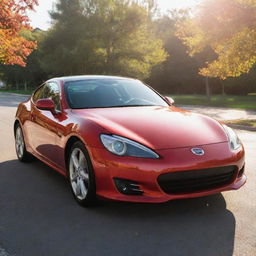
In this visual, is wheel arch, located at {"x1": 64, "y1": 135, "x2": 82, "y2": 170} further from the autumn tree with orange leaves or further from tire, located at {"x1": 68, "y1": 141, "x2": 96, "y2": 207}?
the autumn tree with orange leaves

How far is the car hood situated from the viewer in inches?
165

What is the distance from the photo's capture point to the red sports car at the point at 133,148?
3969 mm

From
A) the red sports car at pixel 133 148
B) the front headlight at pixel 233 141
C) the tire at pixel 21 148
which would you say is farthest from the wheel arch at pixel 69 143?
the tire at pixel 21 148

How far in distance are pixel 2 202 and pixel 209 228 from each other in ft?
7.76

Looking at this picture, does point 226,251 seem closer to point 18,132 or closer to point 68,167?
point 68,167

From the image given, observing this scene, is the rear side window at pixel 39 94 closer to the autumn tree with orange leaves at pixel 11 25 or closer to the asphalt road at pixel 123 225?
the asphalt road at pixel 123 225

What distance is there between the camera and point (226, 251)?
3275mm

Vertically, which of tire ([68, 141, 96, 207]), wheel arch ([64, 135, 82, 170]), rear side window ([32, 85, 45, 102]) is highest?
rear side window ([32, 85, 45, 102])

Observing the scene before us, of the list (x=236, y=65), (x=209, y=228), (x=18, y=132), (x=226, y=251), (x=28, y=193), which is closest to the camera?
(x=226, y=251)

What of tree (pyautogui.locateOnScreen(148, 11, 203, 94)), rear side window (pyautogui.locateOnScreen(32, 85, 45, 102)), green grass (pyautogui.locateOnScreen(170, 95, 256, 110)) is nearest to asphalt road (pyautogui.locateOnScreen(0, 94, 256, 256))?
rear side window (pyautogui.locateOnScreen(32, 85, 45, 102))

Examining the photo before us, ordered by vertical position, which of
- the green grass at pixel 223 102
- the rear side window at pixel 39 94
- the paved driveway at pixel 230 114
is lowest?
the green grass at pixel 223 102

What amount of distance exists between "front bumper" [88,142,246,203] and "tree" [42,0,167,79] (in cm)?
3361

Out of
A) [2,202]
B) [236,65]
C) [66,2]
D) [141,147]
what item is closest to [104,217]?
[141,147]

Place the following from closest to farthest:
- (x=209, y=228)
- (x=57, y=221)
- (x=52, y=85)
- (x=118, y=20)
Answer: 1. (x=209, y=228)
2. (x=57, y=221)
3. (x=52, y=85)
4. (x=118, y=20)
